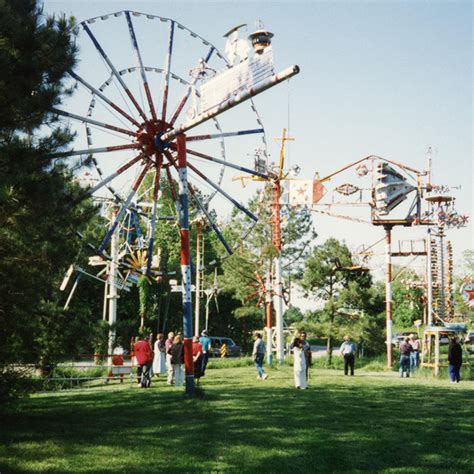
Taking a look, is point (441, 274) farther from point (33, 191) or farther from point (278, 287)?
point (33, 191)

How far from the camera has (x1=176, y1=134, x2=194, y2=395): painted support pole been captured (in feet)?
55.1

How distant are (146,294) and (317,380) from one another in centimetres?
2590

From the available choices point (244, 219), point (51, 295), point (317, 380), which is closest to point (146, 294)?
point (244, 219)

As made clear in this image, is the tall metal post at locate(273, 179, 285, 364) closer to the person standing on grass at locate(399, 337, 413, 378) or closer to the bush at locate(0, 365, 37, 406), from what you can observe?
the person standing on grass at locate(399, 337, 413, 378)

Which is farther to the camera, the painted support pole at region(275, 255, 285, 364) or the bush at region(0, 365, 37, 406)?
the painted support pole at region(275, 255, 285, 364)

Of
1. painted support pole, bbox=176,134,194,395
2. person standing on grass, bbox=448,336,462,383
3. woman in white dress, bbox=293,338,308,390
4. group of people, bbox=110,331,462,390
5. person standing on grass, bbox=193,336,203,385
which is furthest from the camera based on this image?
person standing on grass, bbox=448,336,462,383

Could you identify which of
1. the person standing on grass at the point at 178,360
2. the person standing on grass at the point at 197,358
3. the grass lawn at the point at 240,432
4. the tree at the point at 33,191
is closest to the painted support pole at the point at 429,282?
the grass lawn at the point at 240,432

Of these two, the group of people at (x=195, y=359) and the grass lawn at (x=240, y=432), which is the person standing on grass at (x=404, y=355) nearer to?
the group of people at (x=195, y=359)

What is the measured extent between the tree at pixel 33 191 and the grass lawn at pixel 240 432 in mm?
1888

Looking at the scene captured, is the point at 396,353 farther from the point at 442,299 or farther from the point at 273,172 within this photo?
the point at 273,172

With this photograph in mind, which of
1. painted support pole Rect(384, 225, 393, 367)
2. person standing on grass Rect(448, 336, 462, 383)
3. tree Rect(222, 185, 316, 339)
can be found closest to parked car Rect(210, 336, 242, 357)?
tree Rect(222, 185, 316, 339)

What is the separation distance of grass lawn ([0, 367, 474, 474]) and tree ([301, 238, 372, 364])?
19.8 meters

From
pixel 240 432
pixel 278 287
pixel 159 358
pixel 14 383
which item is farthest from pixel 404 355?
pixel 14 383

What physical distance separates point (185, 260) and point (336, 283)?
2299 centimetres
